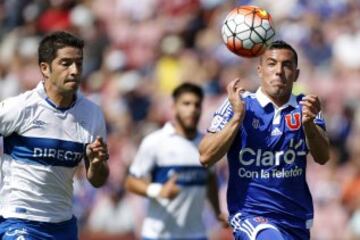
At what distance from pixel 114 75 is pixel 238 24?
1067cm

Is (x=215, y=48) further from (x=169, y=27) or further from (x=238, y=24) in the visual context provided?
(x=238, y=24)

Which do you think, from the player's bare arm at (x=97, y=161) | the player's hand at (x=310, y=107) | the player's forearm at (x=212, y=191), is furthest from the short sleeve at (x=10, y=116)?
the player's forearm at (x=212, y=191)

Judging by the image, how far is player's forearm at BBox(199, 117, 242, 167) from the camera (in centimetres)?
918

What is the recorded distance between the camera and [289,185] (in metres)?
9.52

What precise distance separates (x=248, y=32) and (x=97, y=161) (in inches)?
62.3

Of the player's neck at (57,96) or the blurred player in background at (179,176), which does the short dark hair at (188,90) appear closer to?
the blurred player in background at (179,176)

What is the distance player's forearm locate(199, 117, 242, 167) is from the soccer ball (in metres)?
0.75

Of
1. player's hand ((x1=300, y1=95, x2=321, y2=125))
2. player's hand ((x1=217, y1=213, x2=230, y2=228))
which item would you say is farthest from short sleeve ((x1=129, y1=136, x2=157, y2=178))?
player's hand ((x1=300, y1=95, x2=321, y2=125))

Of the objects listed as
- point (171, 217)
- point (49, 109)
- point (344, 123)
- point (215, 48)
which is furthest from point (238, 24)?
point (215, 48)

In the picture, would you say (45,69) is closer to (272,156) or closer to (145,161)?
(272,156)

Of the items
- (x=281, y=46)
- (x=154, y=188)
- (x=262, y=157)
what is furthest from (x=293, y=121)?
(x=154, y=188)

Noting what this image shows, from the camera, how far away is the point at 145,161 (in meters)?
13.1

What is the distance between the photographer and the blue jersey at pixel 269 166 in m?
9.48

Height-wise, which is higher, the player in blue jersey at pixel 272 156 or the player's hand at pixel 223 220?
the player in blue jersey at pixel 272 156
